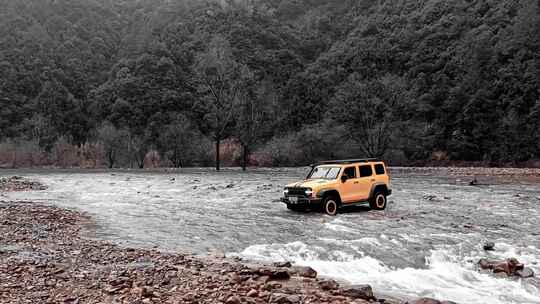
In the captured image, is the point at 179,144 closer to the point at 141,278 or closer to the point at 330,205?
the point at 330,205

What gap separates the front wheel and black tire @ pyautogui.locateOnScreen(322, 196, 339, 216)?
6.63 feet

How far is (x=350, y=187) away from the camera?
18.6 metres

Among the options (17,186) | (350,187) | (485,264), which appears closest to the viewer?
(485,264)

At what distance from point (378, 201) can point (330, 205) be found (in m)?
2.66

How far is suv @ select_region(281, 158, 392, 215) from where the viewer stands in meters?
17.9

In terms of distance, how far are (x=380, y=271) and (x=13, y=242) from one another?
367 inches

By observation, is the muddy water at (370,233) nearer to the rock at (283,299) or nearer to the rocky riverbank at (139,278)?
the rocky riverbank at (139,278)

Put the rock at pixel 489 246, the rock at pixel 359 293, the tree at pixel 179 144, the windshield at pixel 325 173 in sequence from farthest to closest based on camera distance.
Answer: the tree at pixel 179 144 < the windshield at pixel 325 173 < the rock at pixel 489 246 < the rock at pixel 359 293

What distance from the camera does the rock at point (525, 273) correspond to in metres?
10.4

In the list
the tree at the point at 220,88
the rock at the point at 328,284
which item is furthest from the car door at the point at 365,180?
the tree at the point at 220,88

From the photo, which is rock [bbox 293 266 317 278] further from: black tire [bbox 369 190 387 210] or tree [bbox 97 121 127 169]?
tree [bbox 97 121 127 169]

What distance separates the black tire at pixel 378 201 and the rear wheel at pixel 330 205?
201 centimetres

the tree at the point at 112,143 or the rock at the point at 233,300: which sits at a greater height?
the tree at the point at 112,143

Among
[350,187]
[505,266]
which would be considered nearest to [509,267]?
[505,266]
